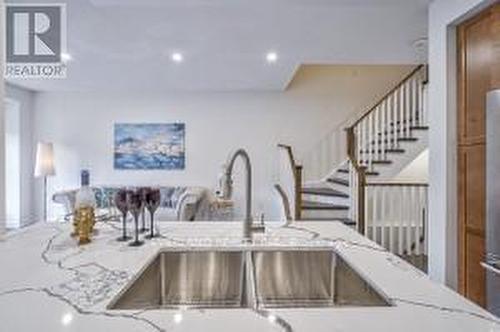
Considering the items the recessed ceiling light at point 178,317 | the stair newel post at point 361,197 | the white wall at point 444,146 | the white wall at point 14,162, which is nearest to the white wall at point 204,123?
the white wall at point 14,162

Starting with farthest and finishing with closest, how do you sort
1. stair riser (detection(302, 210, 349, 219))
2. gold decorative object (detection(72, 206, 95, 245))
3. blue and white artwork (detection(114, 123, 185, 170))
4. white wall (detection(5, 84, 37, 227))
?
blue and white artwork (detection(114, 123, 185, 170))
white wall (detection(5, 84, 37, 227))
stair riser (detection(302, 210, 349, 219))
gold decorative object (detection(72, 206, 95, 245))

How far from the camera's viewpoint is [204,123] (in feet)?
24.0

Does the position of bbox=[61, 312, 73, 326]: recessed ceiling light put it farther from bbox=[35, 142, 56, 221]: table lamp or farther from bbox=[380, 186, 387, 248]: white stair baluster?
bbox=[35, 142, 56, 221]: table lamp

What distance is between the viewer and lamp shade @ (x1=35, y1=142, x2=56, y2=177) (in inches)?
263

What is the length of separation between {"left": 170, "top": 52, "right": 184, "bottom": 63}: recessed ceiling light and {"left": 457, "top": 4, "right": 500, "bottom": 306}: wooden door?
3.08m

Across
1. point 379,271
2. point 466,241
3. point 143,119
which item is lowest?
point 466,241

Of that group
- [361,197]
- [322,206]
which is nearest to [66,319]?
[361,197]

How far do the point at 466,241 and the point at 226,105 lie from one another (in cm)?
520

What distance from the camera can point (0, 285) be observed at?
1093 millimetres

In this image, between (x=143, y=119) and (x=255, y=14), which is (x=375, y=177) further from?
(x=143, y=119)

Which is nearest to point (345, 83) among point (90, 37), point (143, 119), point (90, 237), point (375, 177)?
point (375, 177)

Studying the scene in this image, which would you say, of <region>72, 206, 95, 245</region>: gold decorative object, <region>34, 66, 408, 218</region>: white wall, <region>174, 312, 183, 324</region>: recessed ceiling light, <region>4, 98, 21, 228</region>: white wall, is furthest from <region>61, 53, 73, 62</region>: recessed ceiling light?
<region>174, 312, 183, 324</region>: recessed ceiling light

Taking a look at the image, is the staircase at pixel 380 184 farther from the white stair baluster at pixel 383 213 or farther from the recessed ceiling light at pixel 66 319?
the recessed ceiling light at pixel 66 319

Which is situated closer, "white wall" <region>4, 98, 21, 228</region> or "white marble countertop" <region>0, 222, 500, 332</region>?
"white marble countertop" <region>0, 222, 500, 332</region>
